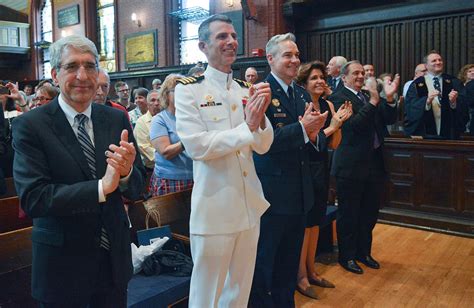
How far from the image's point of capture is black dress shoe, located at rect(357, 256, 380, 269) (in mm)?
3359

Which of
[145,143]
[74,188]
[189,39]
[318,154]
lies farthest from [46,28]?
[74,188]

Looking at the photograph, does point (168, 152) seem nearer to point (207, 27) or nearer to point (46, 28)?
point (207, 27)

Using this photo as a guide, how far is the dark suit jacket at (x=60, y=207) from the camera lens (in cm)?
121

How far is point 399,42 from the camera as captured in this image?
6.48 meters

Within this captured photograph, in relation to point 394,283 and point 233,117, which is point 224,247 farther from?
point 394,283

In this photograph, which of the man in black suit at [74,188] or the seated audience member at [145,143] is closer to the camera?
the man in black suit at [74,188]

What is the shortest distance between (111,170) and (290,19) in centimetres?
664

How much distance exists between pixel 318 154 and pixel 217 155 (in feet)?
3.91

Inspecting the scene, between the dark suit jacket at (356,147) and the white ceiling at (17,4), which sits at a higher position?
A: the white ceiling at (17,4)

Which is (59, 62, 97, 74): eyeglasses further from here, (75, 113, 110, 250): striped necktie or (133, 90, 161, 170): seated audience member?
(133, 90, 161, 170): seated audience member

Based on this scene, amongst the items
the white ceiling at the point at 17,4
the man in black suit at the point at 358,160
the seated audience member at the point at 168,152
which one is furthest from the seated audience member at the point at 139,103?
the white ceiling at the point at 17,4

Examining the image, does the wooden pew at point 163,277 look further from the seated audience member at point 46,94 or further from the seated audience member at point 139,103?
the seated audience member at point 139,103

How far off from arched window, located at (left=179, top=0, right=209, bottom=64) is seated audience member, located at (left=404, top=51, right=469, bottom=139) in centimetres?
510

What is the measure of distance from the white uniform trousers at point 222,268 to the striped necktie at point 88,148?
0.50 metres
